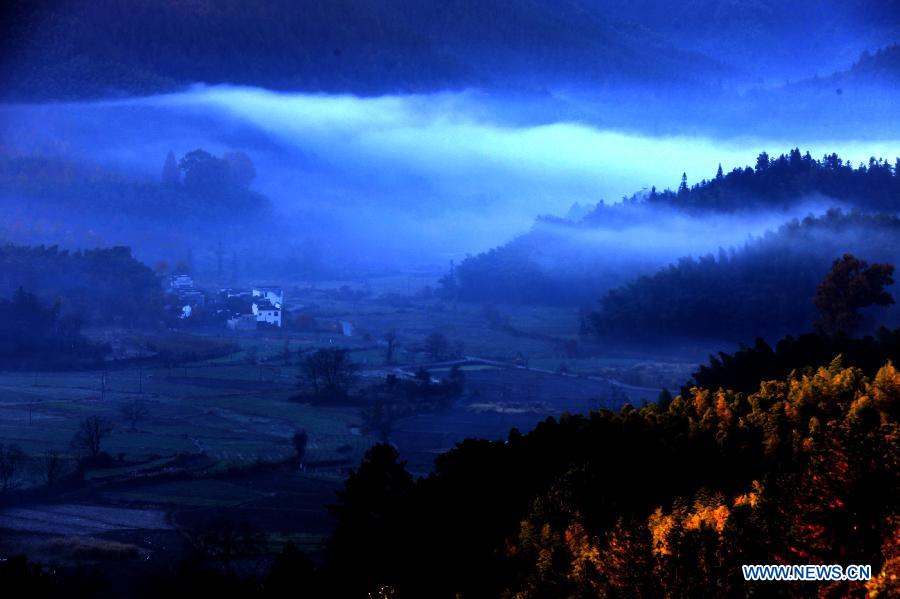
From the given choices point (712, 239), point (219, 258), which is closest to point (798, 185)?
point (712, 239)

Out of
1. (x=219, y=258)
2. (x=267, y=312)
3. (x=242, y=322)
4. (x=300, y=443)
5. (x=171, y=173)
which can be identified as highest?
(x=171, y=173)

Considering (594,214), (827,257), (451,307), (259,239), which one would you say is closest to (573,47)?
(594,214)

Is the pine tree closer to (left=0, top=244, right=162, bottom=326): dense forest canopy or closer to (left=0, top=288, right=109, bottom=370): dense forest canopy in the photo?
(left=0, top=244, right=162, bottom=326): dense forest canopy

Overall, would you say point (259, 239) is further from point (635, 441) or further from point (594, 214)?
point (635, 441)

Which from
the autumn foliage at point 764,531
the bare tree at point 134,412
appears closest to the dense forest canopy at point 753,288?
the bare tree at point 134,412

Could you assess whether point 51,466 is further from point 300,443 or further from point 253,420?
point 253,420

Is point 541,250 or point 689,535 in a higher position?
point 541,250

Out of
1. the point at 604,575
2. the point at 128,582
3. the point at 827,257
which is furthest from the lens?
the point at 827,257
